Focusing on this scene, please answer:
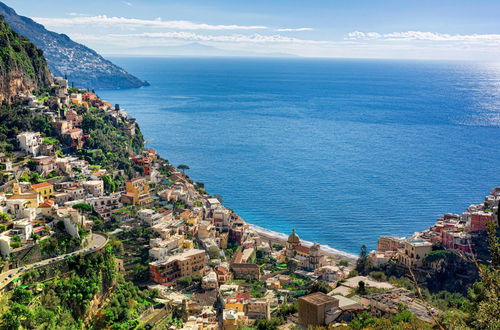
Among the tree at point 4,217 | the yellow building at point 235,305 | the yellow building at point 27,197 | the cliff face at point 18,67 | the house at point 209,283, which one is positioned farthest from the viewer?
the cliff face at point 18,67

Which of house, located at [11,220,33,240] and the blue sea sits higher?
house, located at [11,220,33,240]

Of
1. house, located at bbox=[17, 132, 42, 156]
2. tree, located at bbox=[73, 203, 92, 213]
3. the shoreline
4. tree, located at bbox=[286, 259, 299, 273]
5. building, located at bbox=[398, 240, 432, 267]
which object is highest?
house, located at bbox=[17, 132, 42, 156]

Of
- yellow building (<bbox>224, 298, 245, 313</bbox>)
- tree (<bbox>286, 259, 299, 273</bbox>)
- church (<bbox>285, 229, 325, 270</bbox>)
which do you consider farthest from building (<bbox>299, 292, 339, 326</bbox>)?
church (<bbox>285, 229, 325, 270</bbox>)

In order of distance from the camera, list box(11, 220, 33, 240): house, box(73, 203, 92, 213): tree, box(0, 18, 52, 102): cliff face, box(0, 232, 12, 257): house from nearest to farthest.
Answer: box(0, 232, 12, 257): house → box(11, 220, 33, 240): house → box(73, 203, 92, 213): tree → box(0, 18, 52, 102): cliff face

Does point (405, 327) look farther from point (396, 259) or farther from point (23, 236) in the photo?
point (23, 236)

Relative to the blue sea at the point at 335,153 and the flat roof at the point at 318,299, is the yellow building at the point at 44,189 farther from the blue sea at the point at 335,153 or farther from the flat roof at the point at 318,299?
the blue sea at the point at 335,153

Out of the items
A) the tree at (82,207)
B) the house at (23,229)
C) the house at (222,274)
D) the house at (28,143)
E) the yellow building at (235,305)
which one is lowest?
the house at (222,274)

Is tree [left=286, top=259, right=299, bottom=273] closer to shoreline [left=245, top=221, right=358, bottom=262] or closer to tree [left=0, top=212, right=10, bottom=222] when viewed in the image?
shoreline [left=245, top=221, right=358, bottom=262]

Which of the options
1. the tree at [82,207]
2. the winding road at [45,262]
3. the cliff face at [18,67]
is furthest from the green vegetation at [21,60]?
the winding road at [45,262]
